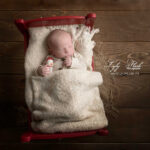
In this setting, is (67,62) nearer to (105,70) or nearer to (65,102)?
→ (65,102)

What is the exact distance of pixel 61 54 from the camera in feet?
3.63

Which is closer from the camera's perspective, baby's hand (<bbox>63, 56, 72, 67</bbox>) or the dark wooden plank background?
baby's hand (<bbox>63, 56, 72, 67</bbox>)

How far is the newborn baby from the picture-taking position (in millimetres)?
1080

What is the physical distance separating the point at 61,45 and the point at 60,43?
0.01 meters

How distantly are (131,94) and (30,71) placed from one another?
689mm

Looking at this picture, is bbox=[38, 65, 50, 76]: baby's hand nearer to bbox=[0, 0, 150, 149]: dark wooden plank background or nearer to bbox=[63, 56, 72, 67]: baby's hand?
bbox=[63, 56, 72, 67]: baby's hand

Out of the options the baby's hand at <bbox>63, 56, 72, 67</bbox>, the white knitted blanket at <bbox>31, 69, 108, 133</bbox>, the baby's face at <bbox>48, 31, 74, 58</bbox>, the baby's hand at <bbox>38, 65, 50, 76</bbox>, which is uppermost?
the baby's face at <bbox>48, 31, 74, 58</bbox>

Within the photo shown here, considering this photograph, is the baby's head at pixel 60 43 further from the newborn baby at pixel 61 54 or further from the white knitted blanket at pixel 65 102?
the white knitted blanket at pixel 65 102

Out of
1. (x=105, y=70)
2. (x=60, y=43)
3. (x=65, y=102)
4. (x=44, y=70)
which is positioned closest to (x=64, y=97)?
(x=65, y=102)

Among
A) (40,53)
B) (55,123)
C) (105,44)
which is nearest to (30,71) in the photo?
(40,53)

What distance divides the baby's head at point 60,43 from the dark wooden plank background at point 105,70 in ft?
1.12

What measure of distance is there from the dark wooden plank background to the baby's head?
341 millimetres

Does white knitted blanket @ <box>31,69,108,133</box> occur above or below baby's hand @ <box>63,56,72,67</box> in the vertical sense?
below

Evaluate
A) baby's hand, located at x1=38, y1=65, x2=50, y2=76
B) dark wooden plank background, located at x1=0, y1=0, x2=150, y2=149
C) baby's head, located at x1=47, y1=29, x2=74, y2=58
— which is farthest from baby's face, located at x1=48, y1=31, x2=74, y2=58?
dark wooden plank background, located at x1=0, y1=0, x2=150, y2=149
